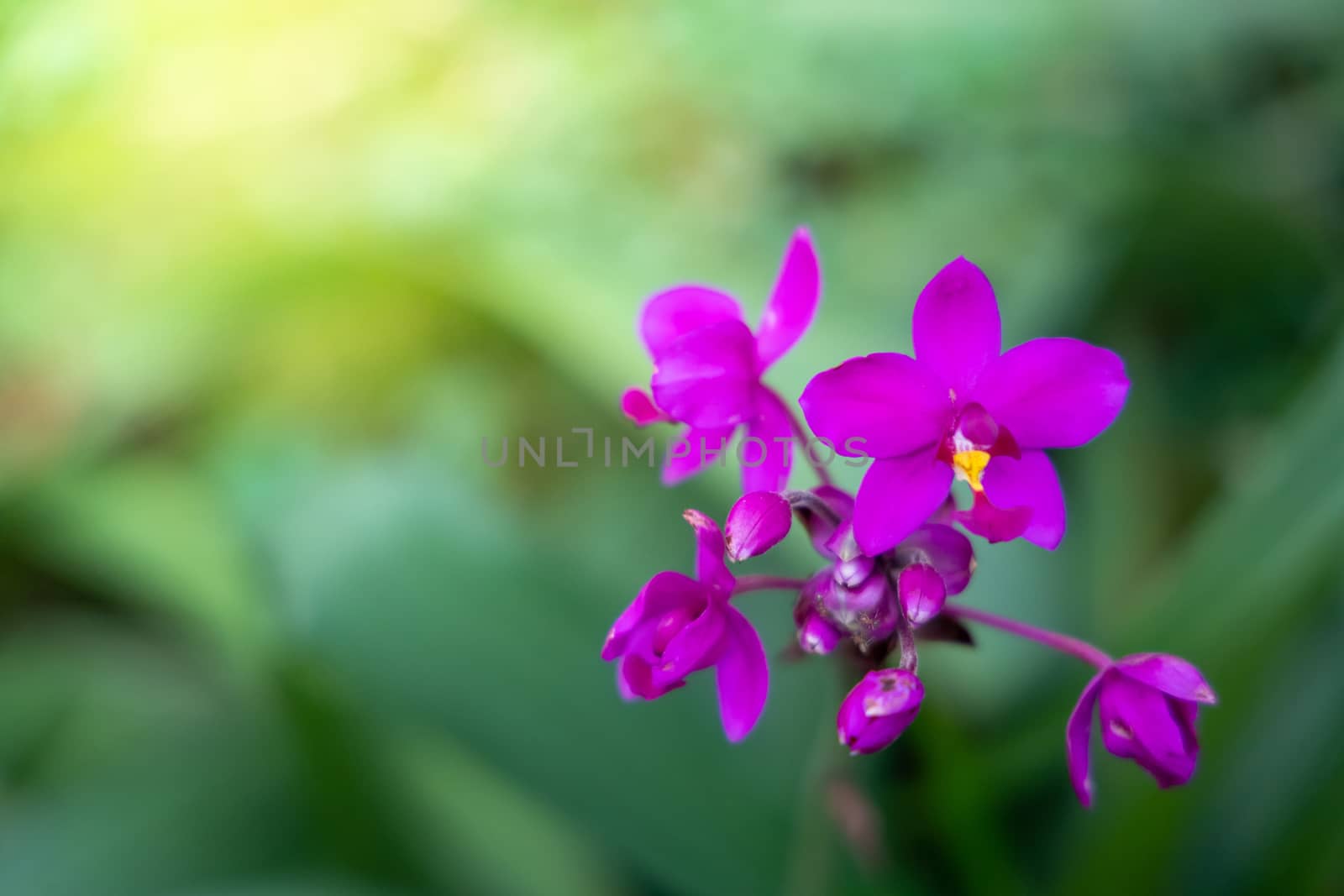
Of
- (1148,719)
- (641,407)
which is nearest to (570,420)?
A: (641,407)

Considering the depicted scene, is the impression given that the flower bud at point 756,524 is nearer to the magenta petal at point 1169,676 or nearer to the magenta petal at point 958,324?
the magenta petal at point 958,324

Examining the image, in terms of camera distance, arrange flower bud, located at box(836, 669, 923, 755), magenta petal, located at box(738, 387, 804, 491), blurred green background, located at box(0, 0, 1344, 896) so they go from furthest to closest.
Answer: blurred green background, located at box(0, 0, 1344, 896) → magenta petal, located at box(738, 387, 804, 491) → flower bud, located at box(836, 669, 923, 755)

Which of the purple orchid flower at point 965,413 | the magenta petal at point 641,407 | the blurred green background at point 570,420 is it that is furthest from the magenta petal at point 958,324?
the blurred green background at point 570,420

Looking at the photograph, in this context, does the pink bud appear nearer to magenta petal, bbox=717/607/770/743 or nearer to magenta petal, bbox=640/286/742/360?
magenta petal, bbox=717/607/770/743

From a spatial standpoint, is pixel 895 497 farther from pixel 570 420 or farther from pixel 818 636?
pixel 570 420

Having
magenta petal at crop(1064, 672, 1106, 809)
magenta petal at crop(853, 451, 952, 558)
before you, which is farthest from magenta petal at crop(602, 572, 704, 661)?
magenta petal at crop(1064, 672, 1106, 809)

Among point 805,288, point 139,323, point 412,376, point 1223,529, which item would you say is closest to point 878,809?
point 1223,529

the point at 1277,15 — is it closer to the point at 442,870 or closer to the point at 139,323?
the point at 442,870
